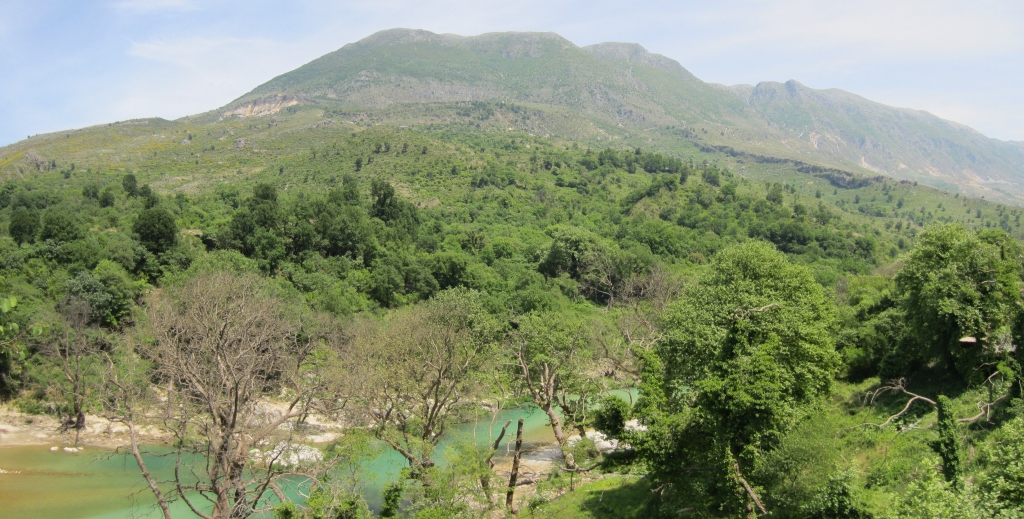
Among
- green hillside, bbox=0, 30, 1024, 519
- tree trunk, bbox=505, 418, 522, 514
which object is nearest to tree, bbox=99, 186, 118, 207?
green hillside, bbox=0, 30, 1024, 519

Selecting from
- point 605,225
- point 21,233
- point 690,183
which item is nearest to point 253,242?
point 21,233

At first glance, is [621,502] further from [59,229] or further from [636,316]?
[59,229]

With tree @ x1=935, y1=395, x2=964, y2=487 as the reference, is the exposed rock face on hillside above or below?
above

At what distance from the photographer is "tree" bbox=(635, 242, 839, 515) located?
49.8 feet

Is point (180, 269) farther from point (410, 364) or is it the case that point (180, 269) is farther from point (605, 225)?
point (605, 225)

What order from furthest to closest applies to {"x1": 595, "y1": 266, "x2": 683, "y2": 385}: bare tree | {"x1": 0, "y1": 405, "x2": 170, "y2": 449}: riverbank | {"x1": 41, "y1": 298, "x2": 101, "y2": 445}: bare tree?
{"x1": 595, "y1": 266, "x2": 683, "y2": 385}: bare tree
{"x1": 41, "y1": 298, "x2": 101, "y2": 445}: bare tree
{"x1": 0, "y1": 405, "x2": 170, "y2": 449}: riverbank

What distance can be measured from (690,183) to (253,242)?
7300 centimetres

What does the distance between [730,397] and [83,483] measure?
28.5 meters

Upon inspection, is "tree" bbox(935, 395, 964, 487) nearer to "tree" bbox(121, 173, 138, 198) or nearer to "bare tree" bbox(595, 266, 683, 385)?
"bare tree" bbox(595, 266, 683, 385)

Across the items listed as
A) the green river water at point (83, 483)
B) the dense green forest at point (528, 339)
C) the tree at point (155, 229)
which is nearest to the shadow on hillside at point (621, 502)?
the dense green forest at point (528, 339)

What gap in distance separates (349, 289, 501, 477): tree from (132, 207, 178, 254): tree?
68.4 ft

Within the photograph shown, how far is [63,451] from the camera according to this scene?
28953 millimetres

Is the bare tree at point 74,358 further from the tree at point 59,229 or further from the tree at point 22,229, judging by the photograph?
the tree at point 22,229

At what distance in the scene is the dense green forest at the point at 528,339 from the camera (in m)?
15.2
